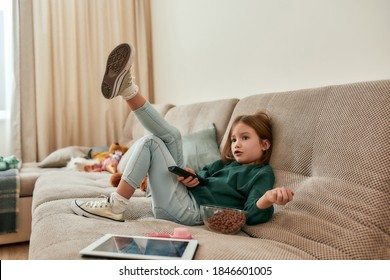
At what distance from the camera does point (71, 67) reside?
11.6ft

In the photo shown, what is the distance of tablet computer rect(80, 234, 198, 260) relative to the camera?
2.85ft

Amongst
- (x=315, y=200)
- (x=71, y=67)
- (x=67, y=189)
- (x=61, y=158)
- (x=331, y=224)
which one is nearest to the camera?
(x=331, y=224)

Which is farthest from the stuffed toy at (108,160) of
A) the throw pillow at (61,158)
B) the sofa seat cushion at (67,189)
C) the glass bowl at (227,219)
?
the glass bowl at (227,219)

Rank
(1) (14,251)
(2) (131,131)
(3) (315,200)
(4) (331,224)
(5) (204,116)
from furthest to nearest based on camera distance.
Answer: (2) (131,131) → (1) (14,251) → (5) (204,116) → (3) (315,200) → (4) (331,224)

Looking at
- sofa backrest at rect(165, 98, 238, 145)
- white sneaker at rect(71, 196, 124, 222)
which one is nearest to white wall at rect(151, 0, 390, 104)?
sofa backrest at rect(165, 98, 238, 145)

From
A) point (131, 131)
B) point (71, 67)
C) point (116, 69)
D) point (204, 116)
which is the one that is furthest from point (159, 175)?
point (71, 67)

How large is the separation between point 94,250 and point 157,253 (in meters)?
0.15

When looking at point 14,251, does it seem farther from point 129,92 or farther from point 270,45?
point 270,45

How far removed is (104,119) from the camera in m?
3.63

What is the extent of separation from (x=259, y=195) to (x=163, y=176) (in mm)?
350

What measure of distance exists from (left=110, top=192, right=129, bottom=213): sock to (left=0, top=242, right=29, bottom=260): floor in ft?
3.45

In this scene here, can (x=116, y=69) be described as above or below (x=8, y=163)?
above

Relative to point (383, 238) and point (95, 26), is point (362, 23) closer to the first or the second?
point (383, 238)

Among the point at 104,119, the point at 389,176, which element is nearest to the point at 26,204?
the point at 104,119
